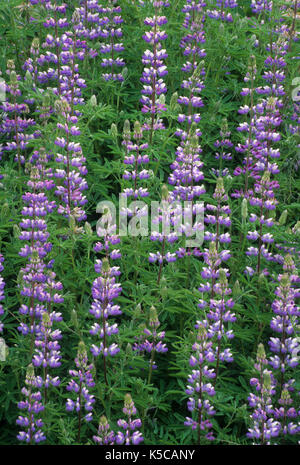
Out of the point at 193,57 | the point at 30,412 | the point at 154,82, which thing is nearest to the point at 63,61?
the point at 154,82

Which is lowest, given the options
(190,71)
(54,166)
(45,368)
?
(45,368)

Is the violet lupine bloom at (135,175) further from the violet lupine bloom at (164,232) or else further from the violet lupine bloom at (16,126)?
the violet lupine bloom at (16,126)

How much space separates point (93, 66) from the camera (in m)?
6.36

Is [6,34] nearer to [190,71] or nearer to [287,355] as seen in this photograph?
[190,71]

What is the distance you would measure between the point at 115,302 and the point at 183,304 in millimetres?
516

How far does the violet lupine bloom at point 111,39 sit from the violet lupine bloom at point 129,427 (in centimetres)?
324

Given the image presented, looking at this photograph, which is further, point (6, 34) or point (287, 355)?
point (6, 34)

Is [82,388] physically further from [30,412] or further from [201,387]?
[201,387]

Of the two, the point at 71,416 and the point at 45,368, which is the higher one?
the point at 45,368

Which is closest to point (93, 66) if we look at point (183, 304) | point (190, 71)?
point (190, 71)

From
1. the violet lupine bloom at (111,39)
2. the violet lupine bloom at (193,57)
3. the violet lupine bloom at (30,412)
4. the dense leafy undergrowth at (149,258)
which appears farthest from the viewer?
the violet lupine bloom at (111,39)

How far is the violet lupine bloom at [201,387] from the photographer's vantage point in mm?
3787

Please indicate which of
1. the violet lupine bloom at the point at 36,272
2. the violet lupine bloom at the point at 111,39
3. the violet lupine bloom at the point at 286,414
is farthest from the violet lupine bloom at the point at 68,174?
the violet lupine bloom at the point at 286,414

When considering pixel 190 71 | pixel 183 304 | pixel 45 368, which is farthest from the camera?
pixel 190 71
